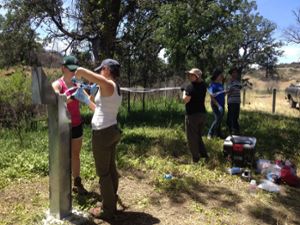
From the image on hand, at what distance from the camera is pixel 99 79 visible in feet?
13.9

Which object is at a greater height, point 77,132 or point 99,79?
point 99,79

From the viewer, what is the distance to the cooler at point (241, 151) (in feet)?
23.5

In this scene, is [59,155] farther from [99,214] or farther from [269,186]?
[269,186]

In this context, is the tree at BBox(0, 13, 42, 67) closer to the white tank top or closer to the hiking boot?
the hiking boot

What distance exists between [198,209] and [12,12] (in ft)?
30.2

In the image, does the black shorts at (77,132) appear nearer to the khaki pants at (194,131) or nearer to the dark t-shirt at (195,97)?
the dark t-shirt at (195,97)

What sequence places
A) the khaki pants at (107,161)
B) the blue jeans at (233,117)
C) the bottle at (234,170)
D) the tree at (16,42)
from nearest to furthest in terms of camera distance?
the khaki pants at (107,161) < the bottle at (234,170) < the blue jeans at (233,117) < the tree at (16,42)

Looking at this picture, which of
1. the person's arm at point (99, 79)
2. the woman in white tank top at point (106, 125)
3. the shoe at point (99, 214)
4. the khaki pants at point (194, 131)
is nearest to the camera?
Answer: the person's arm at point (99, 79)

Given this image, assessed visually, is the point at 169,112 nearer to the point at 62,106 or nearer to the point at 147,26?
the point at 147,26

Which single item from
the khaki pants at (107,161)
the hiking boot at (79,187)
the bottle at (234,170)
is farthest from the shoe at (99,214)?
the bottle at (234,170)

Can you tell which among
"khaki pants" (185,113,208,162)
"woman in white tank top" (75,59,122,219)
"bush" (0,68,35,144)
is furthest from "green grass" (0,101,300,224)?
"woman in white tank top" (75,59,122,219)

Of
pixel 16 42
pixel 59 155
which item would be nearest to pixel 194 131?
pixel 59 155

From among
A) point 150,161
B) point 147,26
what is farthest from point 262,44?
point 150,161

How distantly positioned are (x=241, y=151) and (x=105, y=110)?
134 inches
